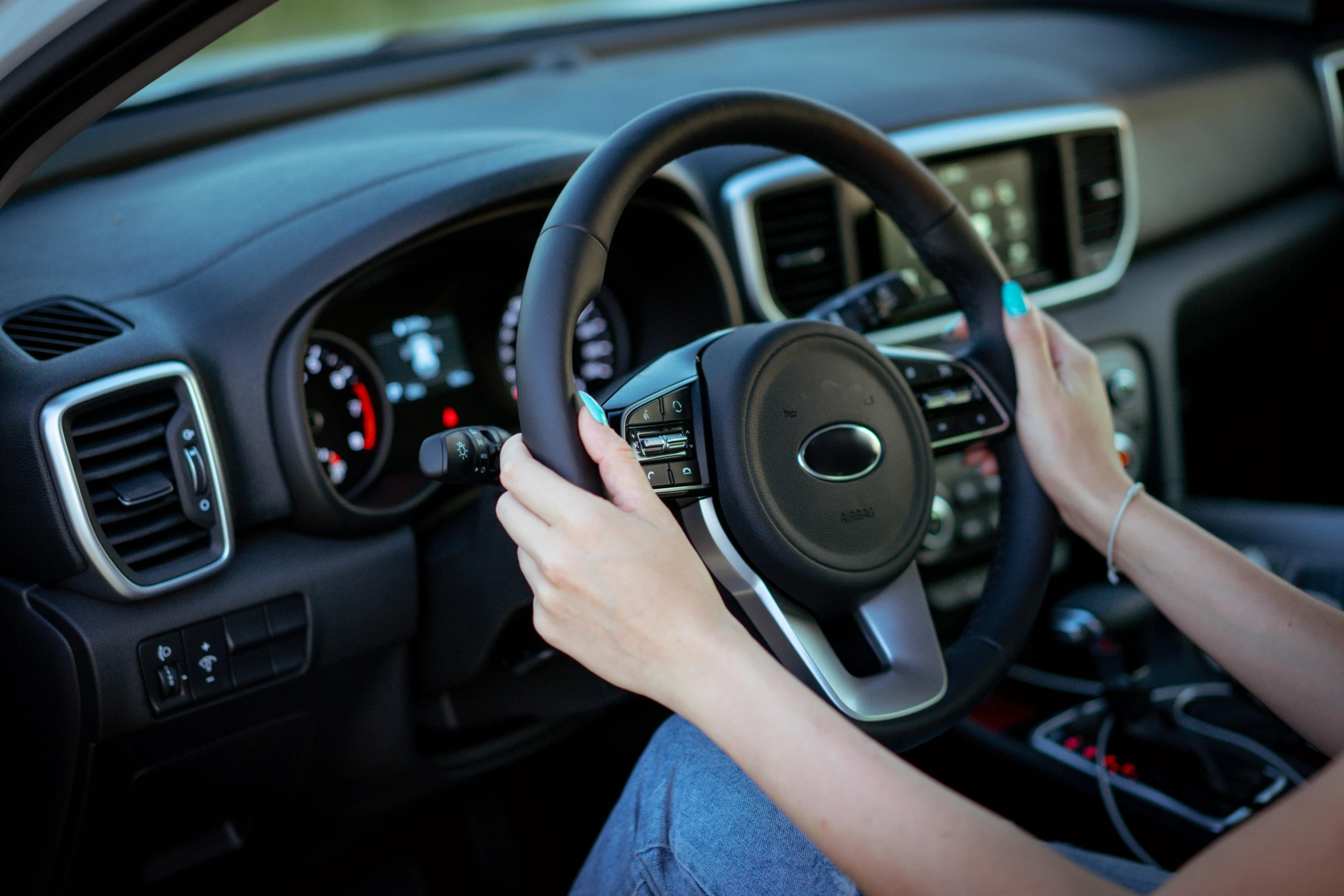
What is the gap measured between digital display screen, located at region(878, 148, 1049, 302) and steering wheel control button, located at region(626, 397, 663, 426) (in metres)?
0.91

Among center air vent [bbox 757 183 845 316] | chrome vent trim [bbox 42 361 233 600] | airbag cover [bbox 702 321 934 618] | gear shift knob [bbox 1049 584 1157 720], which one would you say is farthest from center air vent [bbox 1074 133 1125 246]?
chrome vent trim [bbox 42 361 233 600]

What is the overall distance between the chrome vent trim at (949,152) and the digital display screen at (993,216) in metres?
0.04

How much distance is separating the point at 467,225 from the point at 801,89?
0.90 m

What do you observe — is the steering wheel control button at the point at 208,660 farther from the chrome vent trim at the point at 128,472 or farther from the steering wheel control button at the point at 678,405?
the steering wheel control button at the point at 678,405

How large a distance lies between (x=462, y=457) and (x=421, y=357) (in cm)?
63

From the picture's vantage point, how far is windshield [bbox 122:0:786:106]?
1.85 meters

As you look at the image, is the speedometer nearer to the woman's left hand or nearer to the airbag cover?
the airbag cover

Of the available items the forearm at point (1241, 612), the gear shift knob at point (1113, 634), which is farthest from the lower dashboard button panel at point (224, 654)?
the gear shift knob at point (1113, 634)

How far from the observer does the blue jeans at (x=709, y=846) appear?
0.95 metres

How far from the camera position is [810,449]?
1058 mm

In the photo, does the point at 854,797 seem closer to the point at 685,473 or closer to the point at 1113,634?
the point at 685,473

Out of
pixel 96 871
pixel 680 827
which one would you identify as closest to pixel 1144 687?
pixel 680 827

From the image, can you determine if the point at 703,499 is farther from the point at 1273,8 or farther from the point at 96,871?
the point at 1273,8

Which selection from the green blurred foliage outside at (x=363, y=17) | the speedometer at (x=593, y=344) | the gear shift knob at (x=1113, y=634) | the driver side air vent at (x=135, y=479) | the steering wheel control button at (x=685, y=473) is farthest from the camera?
the green blurred foliage outside at (x=363, y=17)
